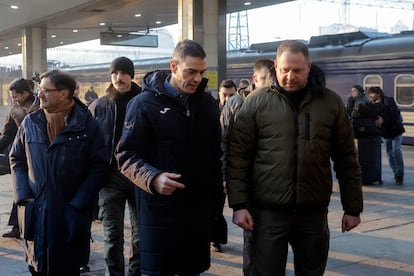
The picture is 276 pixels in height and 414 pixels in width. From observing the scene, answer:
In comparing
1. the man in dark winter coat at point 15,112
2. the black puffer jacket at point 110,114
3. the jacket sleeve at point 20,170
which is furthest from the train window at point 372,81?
the jacket sleeve at point 20,170

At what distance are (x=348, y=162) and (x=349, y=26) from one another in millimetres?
59680

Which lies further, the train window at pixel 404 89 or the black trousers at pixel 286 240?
the train window at pixel 404 89

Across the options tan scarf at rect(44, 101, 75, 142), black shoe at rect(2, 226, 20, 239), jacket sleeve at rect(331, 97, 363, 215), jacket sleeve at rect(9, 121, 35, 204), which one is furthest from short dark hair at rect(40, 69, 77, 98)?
black shoe at rect(2, 226, 20, 239)

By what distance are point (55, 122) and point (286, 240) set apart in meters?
1.55

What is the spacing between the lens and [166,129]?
10.0 feet

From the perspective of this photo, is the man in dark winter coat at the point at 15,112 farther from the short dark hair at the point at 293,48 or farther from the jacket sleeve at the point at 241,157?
the short dark hair at the point at 293,48

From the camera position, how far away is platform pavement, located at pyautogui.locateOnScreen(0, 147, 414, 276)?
5215 millimetres

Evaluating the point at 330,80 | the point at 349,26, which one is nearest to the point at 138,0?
the point at 330,80

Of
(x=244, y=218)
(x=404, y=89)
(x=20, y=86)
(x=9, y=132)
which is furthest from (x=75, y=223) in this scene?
(x=404, y=89)

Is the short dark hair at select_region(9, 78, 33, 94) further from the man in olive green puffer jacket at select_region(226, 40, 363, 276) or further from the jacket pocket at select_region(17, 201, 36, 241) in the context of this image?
the man in olive green puffer jacket at select_region(226, 40, 363, 276)

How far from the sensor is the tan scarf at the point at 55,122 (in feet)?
11.2

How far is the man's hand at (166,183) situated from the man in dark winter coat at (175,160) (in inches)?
4.7

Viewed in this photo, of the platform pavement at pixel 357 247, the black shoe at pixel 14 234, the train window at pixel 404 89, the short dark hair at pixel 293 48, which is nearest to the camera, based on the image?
the short dark hair at pixel 293 48

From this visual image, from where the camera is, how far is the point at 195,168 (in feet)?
10.2
